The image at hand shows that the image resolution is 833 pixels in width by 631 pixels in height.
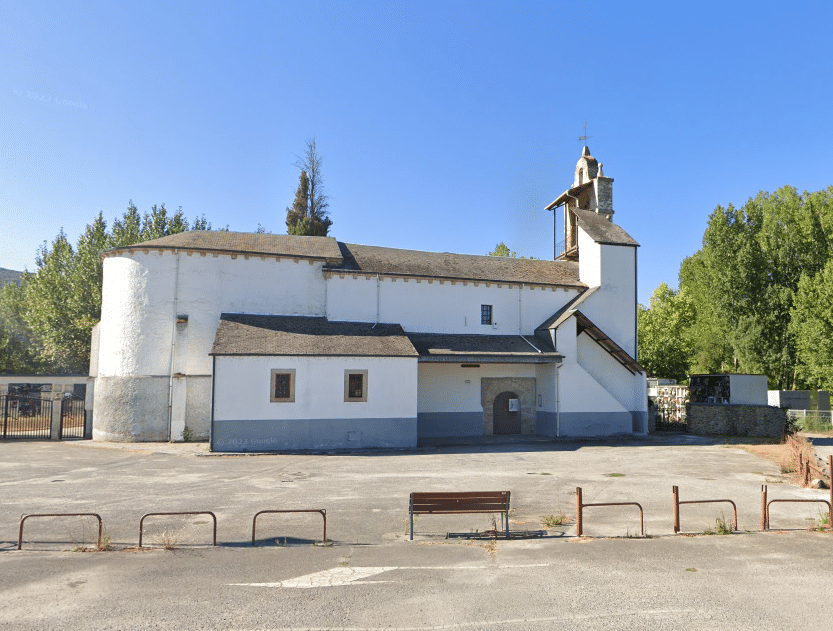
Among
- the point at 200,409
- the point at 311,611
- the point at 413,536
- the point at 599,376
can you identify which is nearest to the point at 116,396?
the point at 200,409

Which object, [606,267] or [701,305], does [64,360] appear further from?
[701,305]

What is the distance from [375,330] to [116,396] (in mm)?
12343

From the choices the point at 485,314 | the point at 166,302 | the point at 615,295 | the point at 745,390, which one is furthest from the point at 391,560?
the point at 745,390

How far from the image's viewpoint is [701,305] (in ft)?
156

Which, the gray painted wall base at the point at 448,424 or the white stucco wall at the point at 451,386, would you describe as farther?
the white stucco wall at the point at 451,386

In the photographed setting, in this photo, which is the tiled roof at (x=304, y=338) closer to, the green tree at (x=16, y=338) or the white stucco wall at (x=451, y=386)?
the white stucco wall at (x=451, y=386)

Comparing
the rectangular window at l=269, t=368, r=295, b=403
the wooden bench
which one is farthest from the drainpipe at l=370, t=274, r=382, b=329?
the wooden bench

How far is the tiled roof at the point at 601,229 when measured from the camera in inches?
1226

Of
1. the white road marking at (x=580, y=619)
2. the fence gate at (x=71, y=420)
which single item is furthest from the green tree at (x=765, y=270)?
the fence gate at (x=71, y=420)

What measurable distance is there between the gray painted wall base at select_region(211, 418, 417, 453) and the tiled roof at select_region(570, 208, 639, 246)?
15.5m

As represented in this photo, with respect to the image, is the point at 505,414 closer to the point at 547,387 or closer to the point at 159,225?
the point at 547,387

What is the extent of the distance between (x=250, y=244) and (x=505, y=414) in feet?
52.3

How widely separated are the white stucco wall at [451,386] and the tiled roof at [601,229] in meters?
9.60

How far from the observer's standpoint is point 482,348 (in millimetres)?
27516
